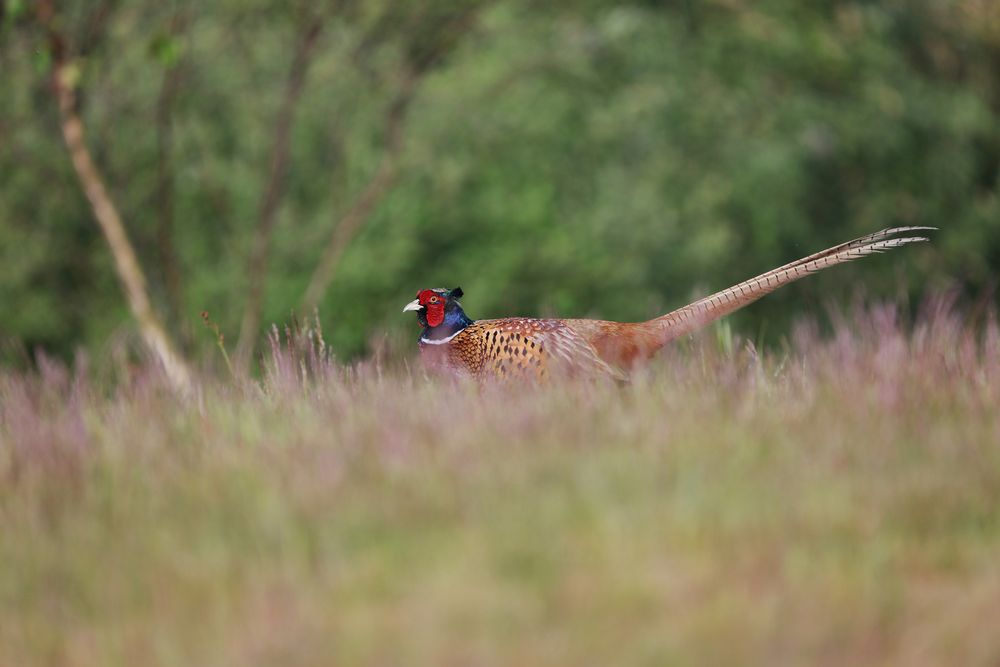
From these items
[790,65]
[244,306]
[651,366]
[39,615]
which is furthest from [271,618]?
[790,65]

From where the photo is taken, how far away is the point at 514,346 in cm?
630

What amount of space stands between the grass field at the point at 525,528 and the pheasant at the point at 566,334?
871 millimetres

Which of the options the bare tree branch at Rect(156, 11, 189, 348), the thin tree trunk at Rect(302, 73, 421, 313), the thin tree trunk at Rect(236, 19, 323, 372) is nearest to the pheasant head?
the thin tree trunk at Rect(236, 19, 323, 372)

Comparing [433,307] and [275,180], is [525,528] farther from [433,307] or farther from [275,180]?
[275,180]

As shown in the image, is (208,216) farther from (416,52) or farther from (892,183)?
(892,183)

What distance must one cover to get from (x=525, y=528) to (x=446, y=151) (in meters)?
13.2

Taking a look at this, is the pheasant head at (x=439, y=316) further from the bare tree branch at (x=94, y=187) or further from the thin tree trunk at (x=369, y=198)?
the thin tree trunk at (x=369, y=198)

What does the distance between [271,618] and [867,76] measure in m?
17.2

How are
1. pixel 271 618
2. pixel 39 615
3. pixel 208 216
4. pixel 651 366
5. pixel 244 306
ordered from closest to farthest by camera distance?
pixel 271 618 < pixel 39 615 < pixel 651 366 < pixel 244 306 < pixel 208 216

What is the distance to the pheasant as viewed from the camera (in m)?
6.17

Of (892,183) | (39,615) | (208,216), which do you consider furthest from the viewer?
(892,183)

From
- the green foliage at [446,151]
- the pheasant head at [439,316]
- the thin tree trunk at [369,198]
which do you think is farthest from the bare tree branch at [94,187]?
the pheasant head at [439,316]

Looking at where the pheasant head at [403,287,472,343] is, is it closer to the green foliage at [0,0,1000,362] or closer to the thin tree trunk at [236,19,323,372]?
the thin tree trunk at [236,19,323,372]

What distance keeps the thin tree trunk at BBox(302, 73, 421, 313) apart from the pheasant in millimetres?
8716
